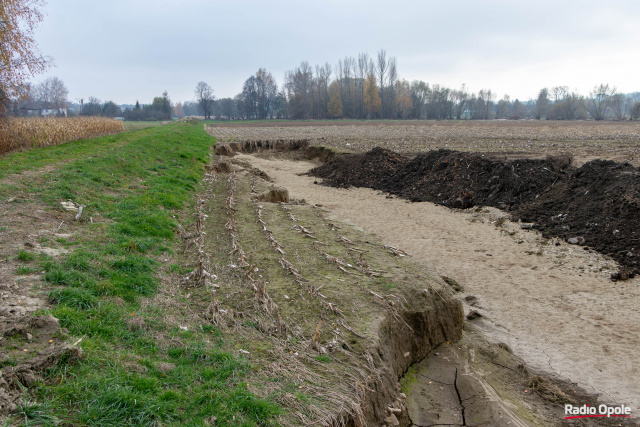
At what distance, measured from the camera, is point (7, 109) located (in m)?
15.9

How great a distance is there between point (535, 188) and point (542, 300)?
7087 mm

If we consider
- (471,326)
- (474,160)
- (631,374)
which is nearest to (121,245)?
(471,326)

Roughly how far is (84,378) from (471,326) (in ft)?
17.3

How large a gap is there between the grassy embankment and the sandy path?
417 cm

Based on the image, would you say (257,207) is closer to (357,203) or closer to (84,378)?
(357,203)

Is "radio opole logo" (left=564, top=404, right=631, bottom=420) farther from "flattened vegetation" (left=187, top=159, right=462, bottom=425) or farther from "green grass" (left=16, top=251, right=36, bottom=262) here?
"green grass" (left=16, top=251, right=36, bottom=262)

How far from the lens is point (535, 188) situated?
12836mm

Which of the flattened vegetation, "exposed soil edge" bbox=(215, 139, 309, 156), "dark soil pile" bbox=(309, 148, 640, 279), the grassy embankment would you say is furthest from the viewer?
"exposed soil edge" bbox=(215, 139, 309, 156)

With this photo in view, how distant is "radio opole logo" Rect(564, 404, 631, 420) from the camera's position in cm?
430

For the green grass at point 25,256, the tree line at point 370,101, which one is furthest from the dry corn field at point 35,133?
the tree line at point 370,101

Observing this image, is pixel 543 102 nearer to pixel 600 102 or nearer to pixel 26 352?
pixel 600 102

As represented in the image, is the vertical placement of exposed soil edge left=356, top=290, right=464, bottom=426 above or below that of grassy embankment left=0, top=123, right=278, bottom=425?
below

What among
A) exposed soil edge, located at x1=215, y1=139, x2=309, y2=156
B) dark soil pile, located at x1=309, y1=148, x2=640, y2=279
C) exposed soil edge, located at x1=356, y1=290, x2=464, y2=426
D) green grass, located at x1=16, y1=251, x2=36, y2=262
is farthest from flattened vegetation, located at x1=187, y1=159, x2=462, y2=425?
exposed soil edge, located at x1=215, y1=139, x2=309, y2=156

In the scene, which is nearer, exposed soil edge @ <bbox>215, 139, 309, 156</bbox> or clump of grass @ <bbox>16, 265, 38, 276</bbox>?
→ clump of grass @ <bbox>16, 265, 38, 276</bbox>
